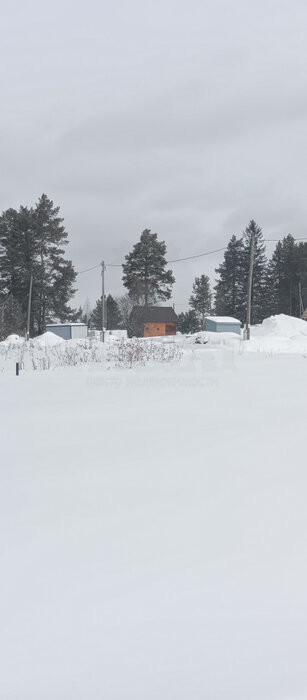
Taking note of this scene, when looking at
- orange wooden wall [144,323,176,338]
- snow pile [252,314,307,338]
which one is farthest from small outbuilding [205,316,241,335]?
orange wooden wall [144,323,176,338]

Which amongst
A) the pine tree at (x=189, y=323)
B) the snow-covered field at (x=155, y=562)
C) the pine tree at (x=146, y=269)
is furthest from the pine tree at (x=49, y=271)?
the snow-covered field at (x=155, y=562)

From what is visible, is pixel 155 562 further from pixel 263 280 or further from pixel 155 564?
pixel 263 280

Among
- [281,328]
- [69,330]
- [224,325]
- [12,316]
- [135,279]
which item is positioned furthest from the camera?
[135,279]

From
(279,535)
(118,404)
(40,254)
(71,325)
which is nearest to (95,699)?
(279,535)

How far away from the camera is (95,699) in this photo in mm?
1775

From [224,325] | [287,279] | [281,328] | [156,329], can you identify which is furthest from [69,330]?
[287,279]

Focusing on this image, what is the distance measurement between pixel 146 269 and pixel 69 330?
15.8m

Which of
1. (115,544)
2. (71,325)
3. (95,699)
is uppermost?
(71,325)

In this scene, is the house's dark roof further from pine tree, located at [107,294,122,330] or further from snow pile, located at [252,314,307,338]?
snow pile, located at [252,314,307,338]

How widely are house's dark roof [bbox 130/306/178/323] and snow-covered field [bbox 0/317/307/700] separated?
39.8 meters

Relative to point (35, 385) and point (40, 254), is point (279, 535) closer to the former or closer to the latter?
point (35, 385)

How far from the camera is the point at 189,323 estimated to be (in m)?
57.9

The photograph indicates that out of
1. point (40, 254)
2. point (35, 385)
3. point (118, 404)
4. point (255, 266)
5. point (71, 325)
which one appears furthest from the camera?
point (255, 266)

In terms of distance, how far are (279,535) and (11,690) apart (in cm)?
157
